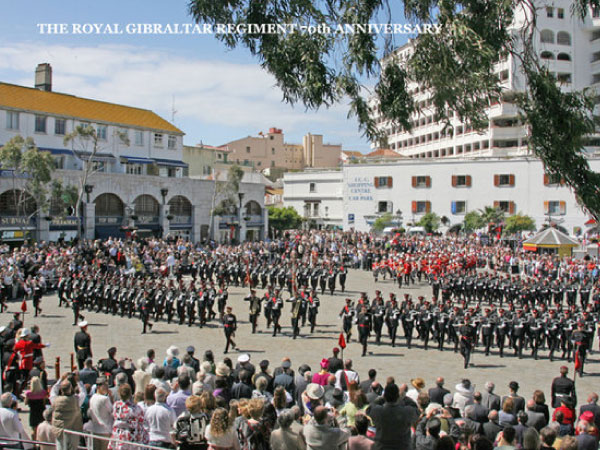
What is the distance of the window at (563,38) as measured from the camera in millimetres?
62591

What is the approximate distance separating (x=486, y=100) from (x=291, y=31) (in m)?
3.94

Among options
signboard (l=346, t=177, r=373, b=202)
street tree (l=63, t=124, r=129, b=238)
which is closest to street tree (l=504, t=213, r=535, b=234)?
signboard (l=346, t=177, r=373, b=202)

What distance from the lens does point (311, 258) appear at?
99.5ft

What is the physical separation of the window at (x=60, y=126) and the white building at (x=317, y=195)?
31692 mm

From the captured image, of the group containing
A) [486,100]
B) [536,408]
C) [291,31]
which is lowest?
[536,408]

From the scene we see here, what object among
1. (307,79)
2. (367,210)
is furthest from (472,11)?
(367,210)

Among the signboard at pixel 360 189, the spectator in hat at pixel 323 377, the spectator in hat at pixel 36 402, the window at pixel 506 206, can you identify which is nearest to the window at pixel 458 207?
the window at pixel 506 206

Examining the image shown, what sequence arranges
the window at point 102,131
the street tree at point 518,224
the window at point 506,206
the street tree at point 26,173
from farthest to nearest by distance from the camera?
the window at point 506,206, the street tree at point 518,224, the window at point 102,131, the street tree at point 26,173

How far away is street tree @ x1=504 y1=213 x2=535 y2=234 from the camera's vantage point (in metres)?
52.1

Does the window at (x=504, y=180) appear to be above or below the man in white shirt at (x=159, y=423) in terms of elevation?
above

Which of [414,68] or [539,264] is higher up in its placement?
[414,68]

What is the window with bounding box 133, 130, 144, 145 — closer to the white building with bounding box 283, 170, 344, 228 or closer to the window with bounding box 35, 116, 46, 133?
the window with bounding box 35, 116, 46, 133

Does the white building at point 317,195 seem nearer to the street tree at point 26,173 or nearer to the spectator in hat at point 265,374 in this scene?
the street tree at point 26,173

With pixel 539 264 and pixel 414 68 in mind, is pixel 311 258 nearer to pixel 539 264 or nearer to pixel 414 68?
pixel 539 264
